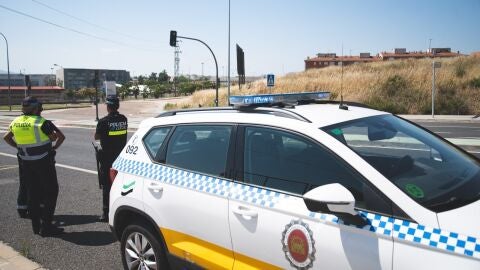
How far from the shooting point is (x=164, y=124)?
3.67 meters

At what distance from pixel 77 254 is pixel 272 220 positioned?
10.1 feet

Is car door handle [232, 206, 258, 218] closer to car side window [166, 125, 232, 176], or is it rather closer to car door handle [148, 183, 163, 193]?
car side window [166, 125, 232, 176]

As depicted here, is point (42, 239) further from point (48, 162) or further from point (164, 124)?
point (164, 124)

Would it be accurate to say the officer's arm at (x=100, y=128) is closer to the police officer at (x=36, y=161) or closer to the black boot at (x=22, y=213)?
the police officer at (x=36, y=161)

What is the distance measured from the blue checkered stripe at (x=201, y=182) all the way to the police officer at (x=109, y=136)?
1.71 metres

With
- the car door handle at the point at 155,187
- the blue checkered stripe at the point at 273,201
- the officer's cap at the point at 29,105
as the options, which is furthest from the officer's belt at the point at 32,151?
the car door handle at the point at 155,187

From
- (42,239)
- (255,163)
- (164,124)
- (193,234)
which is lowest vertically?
(42,239)

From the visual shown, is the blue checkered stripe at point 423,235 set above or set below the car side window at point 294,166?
below

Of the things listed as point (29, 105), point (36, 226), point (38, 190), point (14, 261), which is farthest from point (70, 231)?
point (29, 105)

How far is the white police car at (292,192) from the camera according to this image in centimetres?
206

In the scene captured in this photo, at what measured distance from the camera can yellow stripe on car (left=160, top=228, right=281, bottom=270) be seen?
8.88ft

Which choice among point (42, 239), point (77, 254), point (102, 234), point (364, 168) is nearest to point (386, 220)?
point (364, 168)

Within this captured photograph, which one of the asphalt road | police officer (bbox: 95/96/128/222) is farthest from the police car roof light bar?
police officer (bbox: 95/96/128/222)

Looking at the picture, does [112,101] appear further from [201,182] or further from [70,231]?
[201,182]
